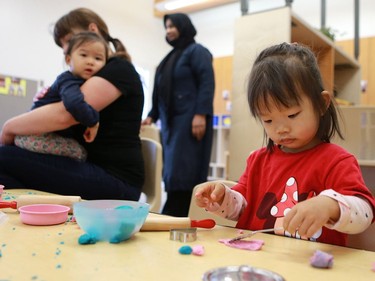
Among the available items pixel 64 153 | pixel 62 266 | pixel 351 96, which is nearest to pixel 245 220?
pixel 62 266

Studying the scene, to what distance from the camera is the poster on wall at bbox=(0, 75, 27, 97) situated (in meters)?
3.30

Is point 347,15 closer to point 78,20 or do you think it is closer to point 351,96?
point 351,96

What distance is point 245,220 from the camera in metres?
0.87

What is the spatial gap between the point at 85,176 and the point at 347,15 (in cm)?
501

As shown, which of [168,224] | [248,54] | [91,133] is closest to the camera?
[168,224]

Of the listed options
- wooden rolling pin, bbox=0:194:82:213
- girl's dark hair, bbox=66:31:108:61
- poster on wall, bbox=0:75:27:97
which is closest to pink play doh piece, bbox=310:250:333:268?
wooden rolling pin, bbox=0:194:82:213

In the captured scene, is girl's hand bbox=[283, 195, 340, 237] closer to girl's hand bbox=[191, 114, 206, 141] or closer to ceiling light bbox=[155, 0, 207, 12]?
girl's hand bbox=[191, 114, 206, 141]

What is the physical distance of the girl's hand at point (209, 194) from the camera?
750 millimetres

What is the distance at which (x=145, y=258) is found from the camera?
0.48 metres

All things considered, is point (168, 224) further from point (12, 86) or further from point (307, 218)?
point (12, 86)

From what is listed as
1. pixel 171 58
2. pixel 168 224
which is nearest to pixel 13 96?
pixel 171 58

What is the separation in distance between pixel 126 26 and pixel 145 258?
5.72m

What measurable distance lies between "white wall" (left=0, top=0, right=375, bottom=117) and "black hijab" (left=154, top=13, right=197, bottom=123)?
108 inches

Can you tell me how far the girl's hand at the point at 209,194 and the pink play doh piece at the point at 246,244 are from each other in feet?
0.55
